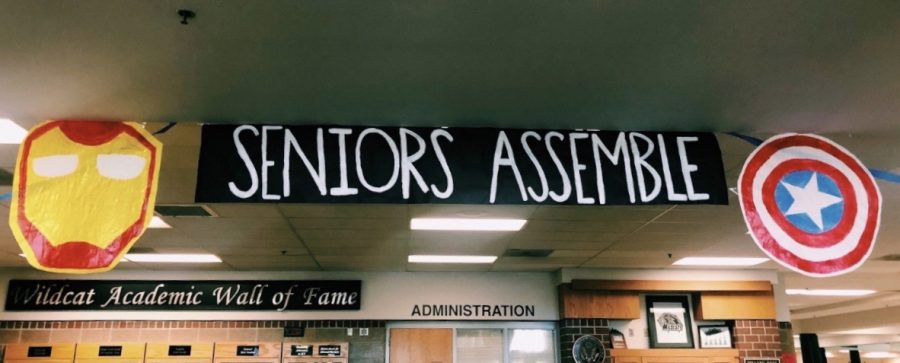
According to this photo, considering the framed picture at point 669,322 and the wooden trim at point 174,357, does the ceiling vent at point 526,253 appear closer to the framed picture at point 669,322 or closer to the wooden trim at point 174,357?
the framed picture at point 669,322

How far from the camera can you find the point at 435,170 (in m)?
3.00

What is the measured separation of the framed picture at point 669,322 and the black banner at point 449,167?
6296mm

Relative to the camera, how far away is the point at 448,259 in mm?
8039

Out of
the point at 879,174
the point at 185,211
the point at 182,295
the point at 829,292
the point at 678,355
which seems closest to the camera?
the point at 879,174

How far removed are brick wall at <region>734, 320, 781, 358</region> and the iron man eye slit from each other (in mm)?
8275

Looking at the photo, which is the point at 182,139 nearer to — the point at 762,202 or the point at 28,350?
the point at 762,202

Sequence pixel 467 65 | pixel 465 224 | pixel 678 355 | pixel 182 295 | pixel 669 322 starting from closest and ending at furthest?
pixel 467 65, pixel 465 224, pixel 182 295, pixel 678 355, pixel 669 322

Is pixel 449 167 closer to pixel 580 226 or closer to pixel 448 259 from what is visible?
pixel 580 226

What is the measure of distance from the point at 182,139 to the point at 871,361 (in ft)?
71.8

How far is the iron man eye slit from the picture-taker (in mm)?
2908

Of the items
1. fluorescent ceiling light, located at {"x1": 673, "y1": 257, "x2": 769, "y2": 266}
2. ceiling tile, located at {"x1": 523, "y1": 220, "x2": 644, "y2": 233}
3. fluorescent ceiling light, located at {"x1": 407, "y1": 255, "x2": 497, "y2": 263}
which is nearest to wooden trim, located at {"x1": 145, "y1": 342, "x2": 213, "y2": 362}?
fluorescent ceiling light, located at {"x1": 407, "y1": 255, "x2": 497, "y2": 263}

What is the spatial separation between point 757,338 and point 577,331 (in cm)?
258

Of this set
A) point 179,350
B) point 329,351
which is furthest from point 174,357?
point 329,351

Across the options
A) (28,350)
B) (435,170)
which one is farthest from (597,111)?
(28,350)
